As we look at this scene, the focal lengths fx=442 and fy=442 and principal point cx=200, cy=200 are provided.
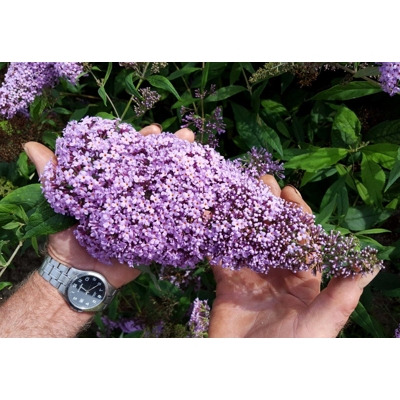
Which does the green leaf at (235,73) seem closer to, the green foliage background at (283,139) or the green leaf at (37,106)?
the green foliage background at (283,139)

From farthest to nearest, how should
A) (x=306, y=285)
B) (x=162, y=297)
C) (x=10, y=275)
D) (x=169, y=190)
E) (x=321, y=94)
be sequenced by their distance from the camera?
(x=10, y=275) < (x=162, y=297) < (x=321, y=94) < (x=306, y=285) < (x=169, y=190)

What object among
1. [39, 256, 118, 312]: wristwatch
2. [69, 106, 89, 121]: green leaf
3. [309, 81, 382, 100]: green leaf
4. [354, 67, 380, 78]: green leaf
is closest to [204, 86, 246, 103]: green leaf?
[309, 81, 382, 100]: green leaf

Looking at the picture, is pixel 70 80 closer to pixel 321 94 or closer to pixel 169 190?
pixel 169 190

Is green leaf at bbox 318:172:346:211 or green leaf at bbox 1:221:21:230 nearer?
green leaf at bbox 1:221:21:230

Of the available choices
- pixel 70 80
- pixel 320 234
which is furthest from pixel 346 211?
pixel 70 80

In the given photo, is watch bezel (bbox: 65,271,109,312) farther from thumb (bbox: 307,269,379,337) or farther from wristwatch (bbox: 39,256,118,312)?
thumb (bbox: 307,269,379,337)

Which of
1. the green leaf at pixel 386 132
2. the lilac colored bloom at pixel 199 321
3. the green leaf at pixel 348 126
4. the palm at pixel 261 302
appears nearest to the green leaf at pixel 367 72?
the green leaf at pixel 348 126
